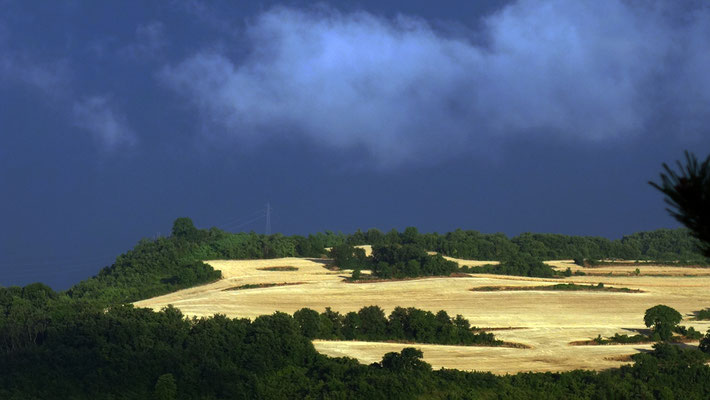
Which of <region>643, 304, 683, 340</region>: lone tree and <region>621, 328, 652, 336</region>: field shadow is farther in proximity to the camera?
<region>621, 328, 652, 336</region>: field shadow

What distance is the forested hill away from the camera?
356 ft

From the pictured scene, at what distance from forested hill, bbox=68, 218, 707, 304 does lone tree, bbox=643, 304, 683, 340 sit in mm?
53669

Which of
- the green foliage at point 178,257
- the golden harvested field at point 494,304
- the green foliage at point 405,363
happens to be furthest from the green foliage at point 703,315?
the green foliage at point 178,257

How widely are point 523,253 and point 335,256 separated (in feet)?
112

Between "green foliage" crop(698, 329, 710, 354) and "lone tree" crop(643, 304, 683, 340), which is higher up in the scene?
"lone tree" crop(643, 304, 683, 340)

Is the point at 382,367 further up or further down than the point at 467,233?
further down

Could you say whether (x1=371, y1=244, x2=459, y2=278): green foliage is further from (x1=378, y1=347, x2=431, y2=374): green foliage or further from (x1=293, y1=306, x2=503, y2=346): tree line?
(x1=378, y1=347, x2=431, y2=374): green foliage

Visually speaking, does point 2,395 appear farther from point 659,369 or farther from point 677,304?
point 677,304

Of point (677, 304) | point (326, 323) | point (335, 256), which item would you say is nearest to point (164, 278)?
point (335, 256)

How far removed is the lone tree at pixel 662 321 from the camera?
70312mm

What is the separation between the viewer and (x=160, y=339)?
204ft

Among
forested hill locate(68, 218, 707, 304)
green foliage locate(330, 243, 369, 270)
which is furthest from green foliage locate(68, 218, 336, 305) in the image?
green foliage locate(330, 243, 369, 270)

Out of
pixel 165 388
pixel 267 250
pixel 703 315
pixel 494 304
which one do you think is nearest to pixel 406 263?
pixel 494 304

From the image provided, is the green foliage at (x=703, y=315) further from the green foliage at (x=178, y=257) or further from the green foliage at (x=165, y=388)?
the green foliage at (x=178, y=257)
